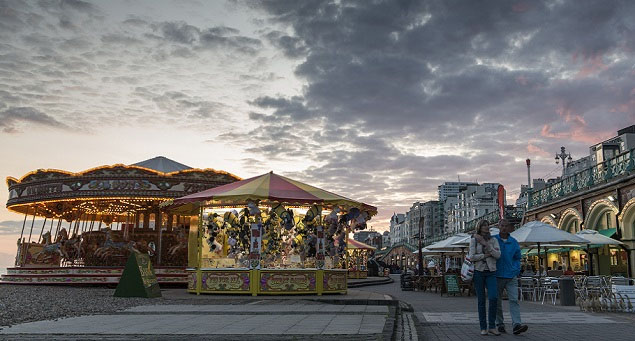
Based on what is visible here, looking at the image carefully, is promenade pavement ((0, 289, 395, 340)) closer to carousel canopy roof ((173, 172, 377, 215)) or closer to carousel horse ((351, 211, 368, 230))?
carousel canopy roof ((173, 172, 377, 215))

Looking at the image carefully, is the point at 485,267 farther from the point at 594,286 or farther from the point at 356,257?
the point at 356,257

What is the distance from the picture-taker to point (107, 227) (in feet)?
90.8

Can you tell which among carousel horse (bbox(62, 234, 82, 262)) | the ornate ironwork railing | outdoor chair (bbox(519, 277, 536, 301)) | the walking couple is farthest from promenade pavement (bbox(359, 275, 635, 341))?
carousel horse (bbox(62, 234, 82, 262))

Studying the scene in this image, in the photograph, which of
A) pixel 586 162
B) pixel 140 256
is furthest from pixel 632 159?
pixel 586 162

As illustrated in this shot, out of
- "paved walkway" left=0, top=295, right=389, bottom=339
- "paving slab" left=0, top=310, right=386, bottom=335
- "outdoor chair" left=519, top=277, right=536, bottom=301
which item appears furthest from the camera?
"outdoor chair" left=519, top=277, right=536, bottom=301

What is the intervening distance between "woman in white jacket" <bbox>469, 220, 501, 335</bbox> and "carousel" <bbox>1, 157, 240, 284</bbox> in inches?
697

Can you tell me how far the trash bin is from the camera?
653 inches

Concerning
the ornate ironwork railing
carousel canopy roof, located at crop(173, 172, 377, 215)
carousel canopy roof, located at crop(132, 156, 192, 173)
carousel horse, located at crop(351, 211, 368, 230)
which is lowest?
carousel horse, located at crop(351, 211, 368, 230)

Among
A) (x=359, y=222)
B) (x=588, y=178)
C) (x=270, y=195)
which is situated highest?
(x=588, y=178)

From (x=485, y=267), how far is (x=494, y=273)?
158 millimetres

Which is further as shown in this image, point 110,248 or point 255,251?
point 110,248

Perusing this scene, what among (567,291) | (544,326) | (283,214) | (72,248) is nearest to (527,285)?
(567,291)

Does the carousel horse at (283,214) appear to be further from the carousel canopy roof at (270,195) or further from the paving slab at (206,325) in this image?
the paving slab at (206,325)

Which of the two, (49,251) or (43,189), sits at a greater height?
(43,189)
